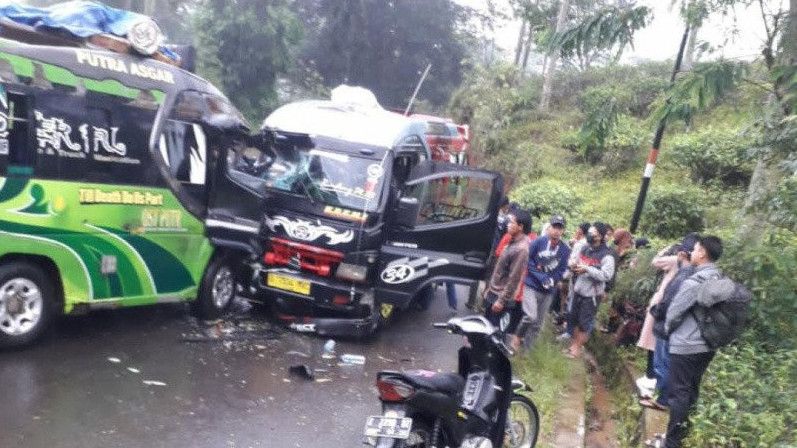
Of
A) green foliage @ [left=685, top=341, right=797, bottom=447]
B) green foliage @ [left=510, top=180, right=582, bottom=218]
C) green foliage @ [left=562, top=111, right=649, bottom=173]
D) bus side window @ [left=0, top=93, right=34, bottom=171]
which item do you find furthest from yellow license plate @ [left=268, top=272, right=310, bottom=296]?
green foliage @ [left=562, top=111, right=649, bottom=173]

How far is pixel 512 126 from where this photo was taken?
21906 millimetres

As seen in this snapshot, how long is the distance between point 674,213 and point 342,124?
287 inches

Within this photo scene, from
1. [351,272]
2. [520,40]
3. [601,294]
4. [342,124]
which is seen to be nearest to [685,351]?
[601,294]

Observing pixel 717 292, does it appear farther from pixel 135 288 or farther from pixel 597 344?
pixel 135 288

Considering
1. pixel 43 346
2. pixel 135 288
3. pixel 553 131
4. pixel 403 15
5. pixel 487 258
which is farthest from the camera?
pixel 403 15

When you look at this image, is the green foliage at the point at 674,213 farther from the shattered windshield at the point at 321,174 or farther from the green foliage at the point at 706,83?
the shattered windshield at the point at 321,174

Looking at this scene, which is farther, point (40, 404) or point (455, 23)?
point (455, 23)

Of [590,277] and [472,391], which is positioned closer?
[472,391]

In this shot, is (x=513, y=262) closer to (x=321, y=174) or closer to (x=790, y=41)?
(x=321, y=174)

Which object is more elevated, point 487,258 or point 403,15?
point 403,15

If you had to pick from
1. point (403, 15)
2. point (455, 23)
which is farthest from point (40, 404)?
point (455, 23)

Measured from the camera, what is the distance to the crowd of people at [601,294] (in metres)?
5.24

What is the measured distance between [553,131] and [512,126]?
168cm

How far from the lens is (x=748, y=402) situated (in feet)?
17.5
